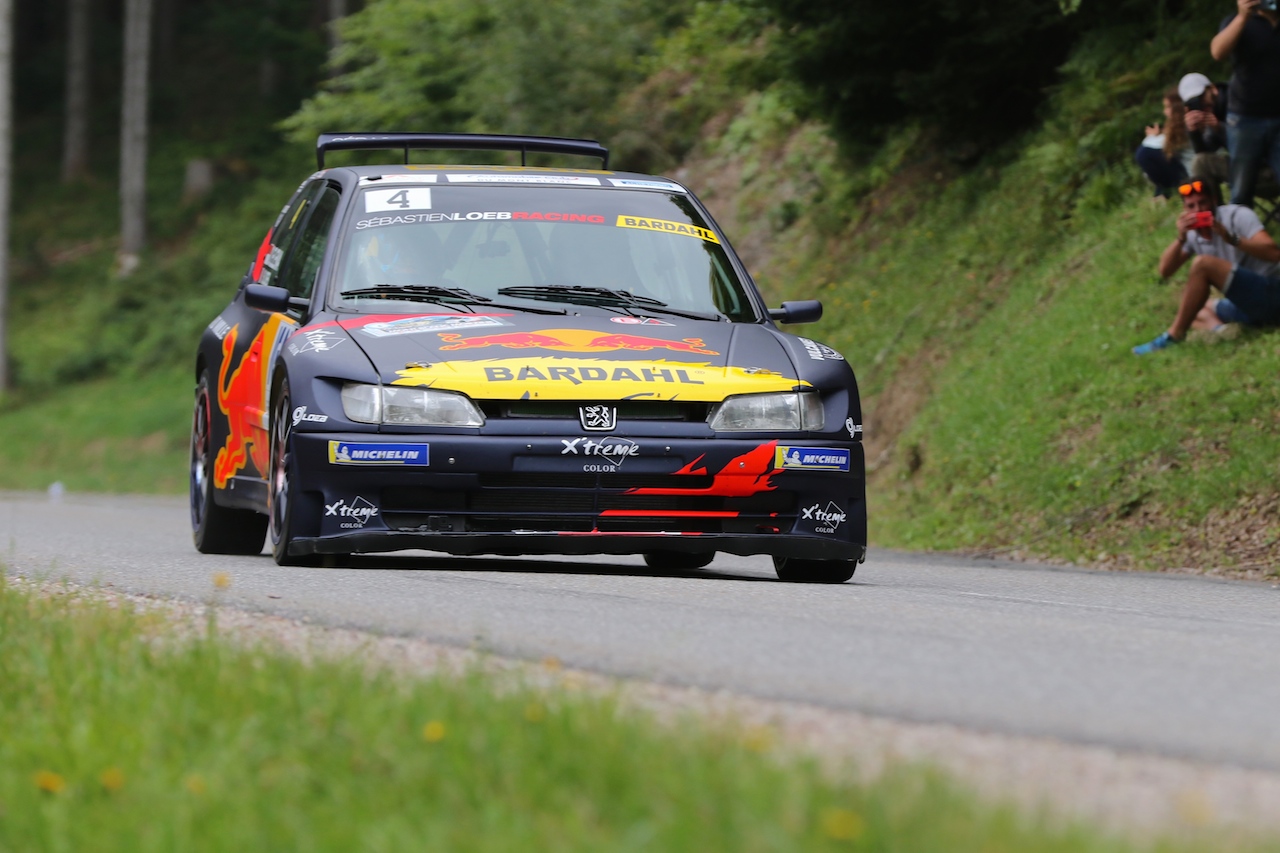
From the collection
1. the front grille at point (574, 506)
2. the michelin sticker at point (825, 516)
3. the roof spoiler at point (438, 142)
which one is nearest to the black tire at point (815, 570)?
the michelin sticker at point (825, 516)

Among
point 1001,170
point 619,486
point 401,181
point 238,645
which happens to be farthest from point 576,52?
point 238,645

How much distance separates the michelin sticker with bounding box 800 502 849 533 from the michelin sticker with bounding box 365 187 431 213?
2.33m

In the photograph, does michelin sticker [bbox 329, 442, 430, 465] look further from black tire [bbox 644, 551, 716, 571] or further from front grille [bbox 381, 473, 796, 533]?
black tire [bbox 644, 551, 716, 571]

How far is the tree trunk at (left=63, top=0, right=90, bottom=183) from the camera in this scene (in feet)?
169

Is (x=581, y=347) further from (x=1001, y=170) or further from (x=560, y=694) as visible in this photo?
(x=1001, y=170)

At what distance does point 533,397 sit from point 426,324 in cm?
74

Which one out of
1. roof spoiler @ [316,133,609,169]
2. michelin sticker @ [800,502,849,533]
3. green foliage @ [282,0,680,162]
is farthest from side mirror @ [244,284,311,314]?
green foliage @ [282,0,680,162]

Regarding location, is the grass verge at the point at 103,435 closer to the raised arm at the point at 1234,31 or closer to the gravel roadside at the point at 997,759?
the raised arm at the point at 1234,31

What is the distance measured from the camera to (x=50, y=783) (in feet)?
13.6

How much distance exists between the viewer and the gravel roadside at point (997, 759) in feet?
12.0

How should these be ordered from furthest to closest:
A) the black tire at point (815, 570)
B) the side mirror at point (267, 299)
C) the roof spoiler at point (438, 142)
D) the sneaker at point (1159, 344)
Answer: the sneaker at point (1159, 344) < the roof spoiler at point (438, 142) < the side mirror at point (267, 299) < the black tire at point (815, 570)

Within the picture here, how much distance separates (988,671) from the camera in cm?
542

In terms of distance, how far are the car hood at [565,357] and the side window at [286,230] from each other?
72.1 inches

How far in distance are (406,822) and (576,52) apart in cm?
2458
